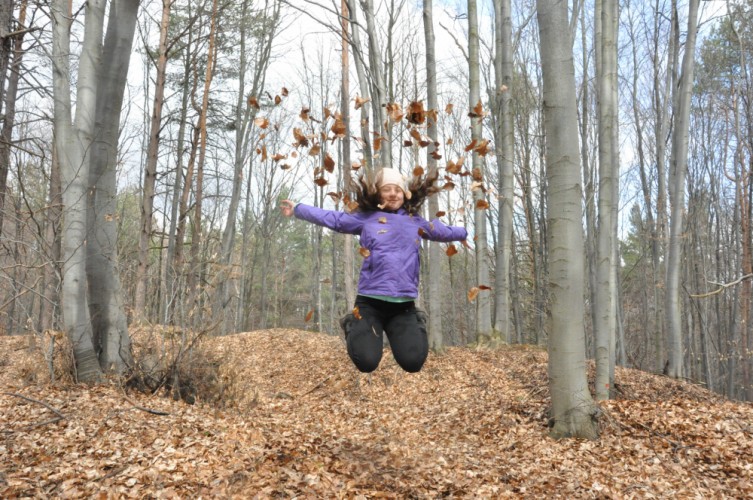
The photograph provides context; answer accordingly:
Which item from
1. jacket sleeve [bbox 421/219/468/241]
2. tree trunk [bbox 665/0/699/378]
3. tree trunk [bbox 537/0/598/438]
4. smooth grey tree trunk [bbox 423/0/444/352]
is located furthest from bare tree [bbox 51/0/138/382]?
tree trunk [bbox 665/0/699/378]

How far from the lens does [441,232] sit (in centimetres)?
426

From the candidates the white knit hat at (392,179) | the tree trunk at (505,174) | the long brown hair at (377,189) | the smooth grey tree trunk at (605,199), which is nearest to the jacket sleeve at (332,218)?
the long brown hair at (377,189)

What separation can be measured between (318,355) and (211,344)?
477 centimetres

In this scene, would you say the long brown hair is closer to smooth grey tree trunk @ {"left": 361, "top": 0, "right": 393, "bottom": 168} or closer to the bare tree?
smooth grey tree trunk @ {"left": 361, "top": 0, "right": 393, "bottom": 168}

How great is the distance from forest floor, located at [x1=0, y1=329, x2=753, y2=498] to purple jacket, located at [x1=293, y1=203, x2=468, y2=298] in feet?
5.21

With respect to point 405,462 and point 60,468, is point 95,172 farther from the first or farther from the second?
point 405,462

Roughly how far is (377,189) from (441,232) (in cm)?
66

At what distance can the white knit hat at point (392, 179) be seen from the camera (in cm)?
419

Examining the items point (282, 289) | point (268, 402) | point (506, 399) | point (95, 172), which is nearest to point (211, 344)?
point (268, 402)

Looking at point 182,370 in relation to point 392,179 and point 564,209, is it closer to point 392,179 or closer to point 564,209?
point 392,179

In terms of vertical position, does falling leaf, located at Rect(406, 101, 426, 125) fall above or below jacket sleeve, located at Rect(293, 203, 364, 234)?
above

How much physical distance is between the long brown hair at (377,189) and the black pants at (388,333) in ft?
2.62

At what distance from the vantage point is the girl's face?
4.18m

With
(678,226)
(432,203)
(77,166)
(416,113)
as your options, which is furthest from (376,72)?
(678,226)
